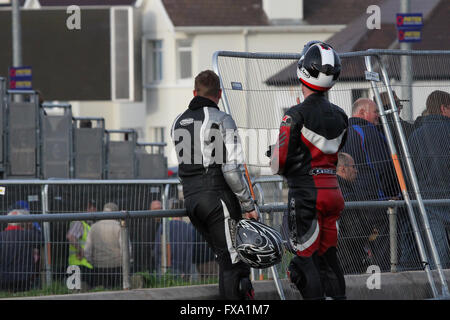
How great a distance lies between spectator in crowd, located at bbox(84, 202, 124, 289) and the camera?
10016mm

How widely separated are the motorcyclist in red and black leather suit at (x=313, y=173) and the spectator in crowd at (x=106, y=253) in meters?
2.37

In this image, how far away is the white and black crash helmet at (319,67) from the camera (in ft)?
25.9

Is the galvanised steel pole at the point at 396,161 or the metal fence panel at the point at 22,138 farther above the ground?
the metal fence panel at the point at 22,138

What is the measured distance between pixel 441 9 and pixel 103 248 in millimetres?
27188

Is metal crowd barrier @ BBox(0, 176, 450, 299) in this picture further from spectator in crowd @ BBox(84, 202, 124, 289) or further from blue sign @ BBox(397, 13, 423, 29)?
blue sign @ BBox(397, 13, 423, 29)

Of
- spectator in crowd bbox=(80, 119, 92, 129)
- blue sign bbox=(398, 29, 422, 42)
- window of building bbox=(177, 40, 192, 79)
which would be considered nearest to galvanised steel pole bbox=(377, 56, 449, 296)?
blue sign bbox=(398, 29, 422, 42)

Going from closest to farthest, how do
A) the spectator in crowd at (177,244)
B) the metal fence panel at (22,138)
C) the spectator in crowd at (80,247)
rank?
the spectator in crowd at (80,247)
the spectator in crowd at (177,244)
the metal fence panel at (22,138)

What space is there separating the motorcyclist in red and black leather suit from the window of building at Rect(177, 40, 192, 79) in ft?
134

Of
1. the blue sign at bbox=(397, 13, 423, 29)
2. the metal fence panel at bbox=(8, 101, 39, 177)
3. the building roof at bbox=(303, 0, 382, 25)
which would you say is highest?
the building roof at bbox=(303, 0, 382, 25)

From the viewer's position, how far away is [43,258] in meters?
10.6

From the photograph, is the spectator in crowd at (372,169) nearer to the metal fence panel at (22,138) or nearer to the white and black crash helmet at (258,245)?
the white and black crash helmet at (258,245)

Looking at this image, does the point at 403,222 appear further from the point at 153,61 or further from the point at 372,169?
the point at 153,61

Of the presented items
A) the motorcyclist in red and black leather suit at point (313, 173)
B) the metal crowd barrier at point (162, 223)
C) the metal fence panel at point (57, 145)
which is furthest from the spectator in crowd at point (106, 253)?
the metal fence panel at point (57, 145)
